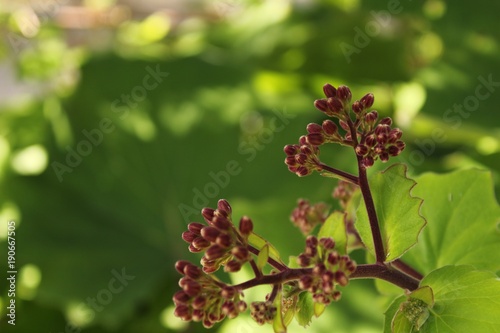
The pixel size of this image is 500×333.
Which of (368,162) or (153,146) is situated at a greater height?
(368,162)

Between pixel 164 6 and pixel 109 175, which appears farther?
pixel 164 6

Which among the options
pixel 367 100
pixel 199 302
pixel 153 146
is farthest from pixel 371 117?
pixel 153 146

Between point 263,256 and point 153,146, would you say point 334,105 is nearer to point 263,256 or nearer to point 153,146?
point 263,256

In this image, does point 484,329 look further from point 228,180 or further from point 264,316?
point 228,180

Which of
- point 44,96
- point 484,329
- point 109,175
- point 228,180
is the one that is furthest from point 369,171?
point 44,96

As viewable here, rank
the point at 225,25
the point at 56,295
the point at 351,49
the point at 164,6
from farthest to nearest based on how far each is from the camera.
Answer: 1. the point at 164,6
2. the point at 225,25
3. the point at 351,49
4. the point at 56,295

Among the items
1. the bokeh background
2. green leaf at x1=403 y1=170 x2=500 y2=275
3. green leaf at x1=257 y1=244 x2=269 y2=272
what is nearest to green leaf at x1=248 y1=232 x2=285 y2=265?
green leaf at x1=257 y1=244 x2=269 y2=272
